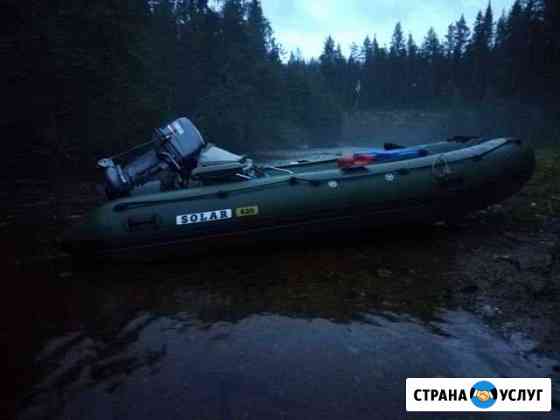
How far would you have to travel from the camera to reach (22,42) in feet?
38.5

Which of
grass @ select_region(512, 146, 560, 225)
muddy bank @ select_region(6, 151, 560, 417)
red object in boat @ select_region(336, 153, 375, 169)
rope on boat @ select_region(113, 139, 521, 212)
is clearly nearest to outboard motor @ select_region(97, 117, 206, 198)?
rope on boat @ select_region(113, 139, 521, 212)

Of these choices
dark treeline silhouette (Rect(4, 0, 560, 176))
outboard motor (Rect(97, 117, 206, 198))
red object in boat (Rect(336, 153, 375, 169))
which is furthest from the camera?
dark treeline silhouette (Rect(4, 0, 560, 176))

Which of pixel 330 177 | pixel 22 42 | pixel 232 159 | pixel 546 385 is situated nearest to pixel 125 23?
pixel 22 42

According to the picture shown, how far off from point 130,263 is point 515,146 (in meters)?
5.48

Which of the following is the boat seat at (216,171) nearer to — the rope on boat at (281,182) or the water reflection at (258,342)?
the rope on boat at (281,182)

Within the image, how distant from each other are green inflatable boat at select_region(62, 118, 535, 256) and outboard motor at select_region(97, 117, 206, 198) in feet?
0.04

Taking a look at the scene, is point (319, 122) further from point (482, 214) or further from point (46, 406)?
point (46, 406)

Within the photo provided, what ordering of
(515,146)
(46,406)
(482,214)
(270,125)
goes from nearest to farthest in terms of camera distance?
(46,406), (515,146), (482,214), (270,125)

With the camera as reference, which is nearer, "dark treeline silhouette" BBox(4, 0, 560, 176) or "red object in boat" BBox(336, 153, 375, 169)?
"red object in boat" BBox(336, 153, 375, 169)

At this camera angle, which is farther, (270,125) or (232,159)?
(270,125)

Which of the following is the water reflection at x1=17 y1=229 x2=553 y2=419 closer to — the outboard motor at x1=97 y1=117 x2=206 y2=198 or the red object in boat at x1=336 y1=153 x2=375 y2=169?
the outboard motor at x1=97 y1=117 x2=206 y2=198

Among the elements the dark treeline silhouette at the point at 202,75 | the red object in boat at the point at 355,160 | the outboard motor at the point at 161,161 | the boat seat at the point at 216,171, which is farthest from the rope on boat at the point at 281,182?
the dark treeline silhouette at the point at 202,75

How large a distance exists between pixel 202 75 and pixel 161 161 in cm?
2506

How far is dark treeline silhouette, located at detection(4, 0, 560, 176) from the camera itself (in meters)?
12.4
